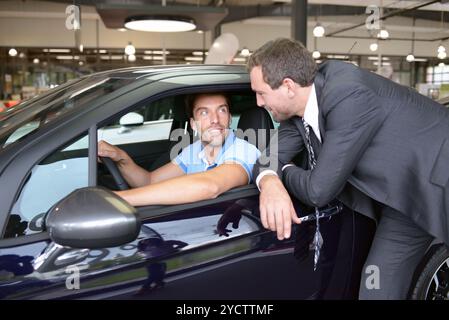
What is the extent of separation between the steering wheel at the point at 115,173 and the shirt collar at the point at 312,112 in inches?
27.6

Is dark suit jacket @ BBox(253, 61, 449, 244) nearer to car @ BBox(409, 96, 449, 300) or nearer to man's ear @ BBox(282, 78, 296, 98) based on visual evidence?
man's ear @ BBox(282, 78, 296, 98)

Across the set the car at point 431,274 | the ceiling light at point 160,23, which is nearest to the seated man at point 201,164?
the car at point 431,274

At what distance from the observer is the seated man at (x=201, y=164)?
4.77 ft

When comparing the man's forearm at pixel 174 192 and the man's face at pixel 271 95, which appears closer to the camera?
the man's forearm at pixel 174 192

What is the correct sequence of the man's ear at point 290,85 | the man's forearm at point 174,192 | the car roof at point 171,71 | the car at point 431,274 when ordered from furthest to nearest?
the car at point 431,274 < the car roof at point 171,71 < the man's ear at point 290,85 < the man's forearm at point 174,192

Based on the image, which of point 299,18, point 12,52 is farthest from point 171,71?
point 12,52

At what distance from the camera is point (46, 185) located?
1351 mm

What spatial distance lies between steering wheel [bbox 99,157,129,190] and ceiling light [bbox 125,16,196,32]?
7571 millimetres

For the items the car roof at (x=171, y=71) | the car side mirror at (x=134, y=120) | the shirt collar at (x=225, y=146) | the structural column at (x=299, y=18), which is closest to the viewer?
the car roof at (x=171, y=71)

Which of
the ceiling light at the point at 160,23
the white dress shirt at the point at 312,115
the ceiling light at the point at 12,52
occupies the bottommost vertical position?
the white dress shirt at the point at 312,115

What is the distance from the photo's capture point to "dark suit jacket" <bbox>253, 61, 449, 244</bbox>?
1.46 meters

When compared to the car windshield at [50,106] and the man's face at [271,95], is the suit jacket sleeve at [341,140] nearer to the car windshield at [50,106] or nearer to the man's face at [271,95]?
the man's face at [271,95]

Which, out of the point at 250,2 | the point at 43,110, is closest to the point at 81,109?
the point at 43,110
